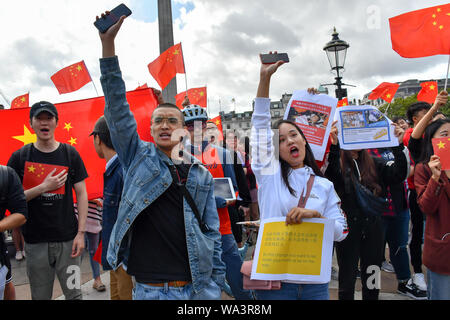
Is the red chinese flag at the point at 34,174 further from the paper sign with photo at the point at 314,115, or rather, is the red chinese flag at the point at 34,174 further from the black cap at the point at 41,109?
the paper sign with photo at the point at 314,115

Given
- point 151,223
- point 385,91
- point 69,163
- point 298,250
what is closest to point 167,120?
point 151,223

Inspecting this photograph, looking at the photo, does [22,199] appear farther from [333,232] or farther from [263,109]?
[333,232]

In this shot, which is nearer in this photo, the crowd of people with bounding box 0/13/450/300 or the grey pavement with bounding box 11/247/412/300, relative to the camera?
the crowd of people with bounding box 0/13/450/300

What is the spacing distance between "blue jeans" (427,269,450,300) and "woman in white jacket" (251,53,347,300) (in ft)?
2.90

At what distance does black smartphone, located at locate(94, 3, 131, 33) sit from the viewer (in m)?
1.72

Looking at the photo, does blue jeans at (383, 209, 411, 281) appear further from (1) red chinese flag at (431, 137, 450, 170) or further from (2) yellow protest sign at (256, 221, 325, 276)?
(2) yellow protest sign at (256, 221, 325, 276)

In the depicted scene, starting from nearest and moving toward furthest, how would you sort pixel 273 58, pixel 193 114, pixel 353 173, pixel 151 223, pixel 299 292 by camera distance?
pixel 151 223
pixel 299 292
pixel 273 58
pixel 353 173
pixel 193 114

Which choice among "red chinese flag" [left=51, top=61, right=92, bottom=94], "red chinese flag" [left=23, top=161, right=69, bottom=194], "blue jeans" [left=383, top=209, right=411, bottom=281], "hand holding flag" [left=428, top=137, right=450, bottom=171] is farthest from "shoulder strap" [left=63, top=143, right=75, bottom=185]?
"red chinese flag" [left=51, top=61, right=92, bottom=94]

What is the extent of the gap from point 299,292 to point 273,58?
57.5 inches

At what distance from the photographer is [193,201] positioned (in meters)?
1.88

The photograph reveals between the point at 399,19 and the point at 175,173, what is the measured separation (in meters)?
3.59

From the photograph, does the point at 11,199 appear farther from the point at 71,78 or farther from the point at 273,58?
the point at 71,78

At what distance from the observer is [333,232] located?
1.92 m

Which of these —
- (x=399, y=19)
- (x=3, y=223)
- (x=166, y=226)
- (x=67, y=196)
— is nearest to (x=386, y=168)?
(x=399, y=19)
